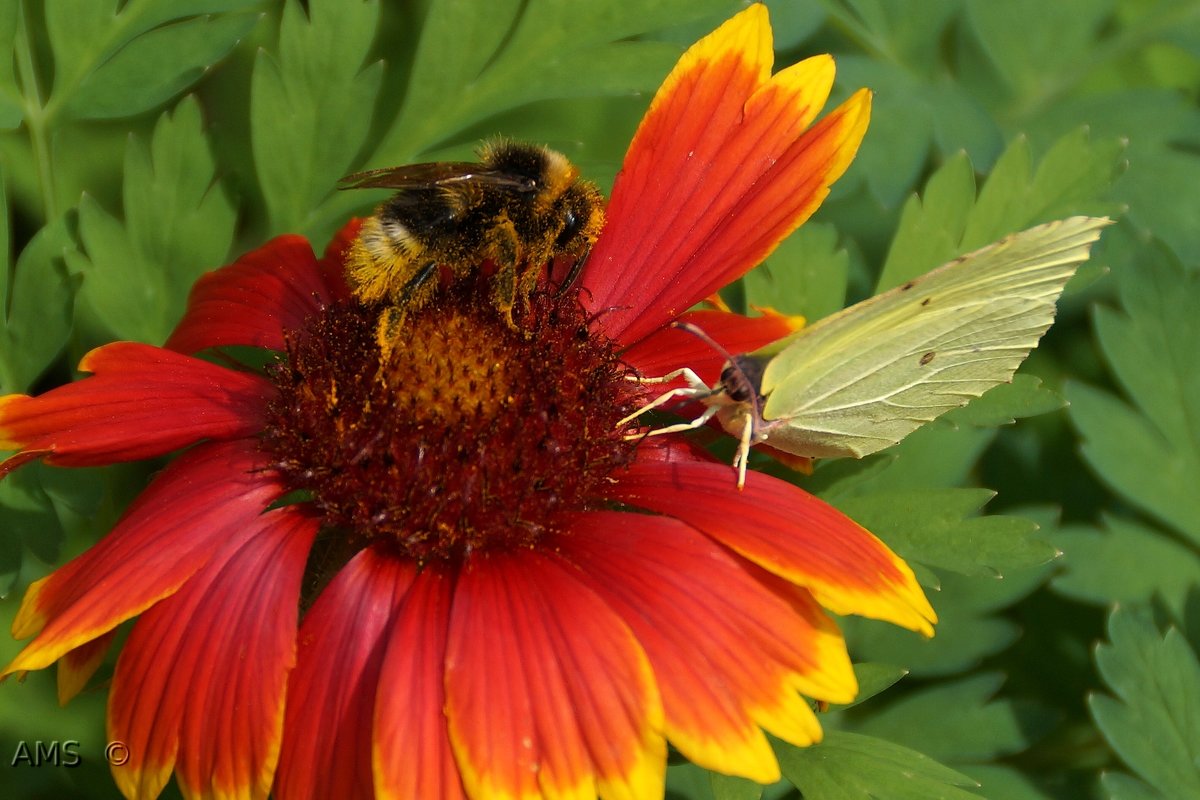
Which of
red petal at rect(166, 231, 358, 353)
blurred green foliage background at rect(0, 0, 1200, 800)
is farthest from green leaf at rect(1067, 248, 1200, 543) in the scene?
red petal at rect(166, 231, 358, 353)

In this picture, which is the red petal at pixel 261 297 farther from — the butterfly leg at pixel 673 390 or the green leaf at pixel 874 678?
Result: the green leaf at pixel 874 678

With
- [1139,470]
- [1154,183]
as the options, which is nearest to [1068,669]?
[1139,470]

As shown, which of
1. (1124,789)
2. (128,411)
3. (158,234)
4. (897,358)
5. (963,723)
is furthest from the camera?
(963,723)

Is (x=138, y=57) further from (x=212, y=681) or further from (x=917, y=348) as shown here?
(x=917, y=348)

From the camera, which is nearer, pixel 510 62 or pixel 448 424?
pixel 448 424

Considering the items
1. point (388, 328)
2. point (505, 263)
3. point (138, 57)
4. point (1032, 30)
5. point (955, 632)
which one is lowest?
point (955, 632)

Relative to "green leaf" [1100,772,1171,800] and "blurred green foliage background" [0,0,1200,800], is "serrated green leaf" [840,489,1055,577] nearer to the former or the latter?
"blurred green foliage background" [0,0,1200,800]

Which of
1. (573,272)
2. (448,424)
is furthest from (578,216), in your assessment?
(448,424)
